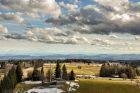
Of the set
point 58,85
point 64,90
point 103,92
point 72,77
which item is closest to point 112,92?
point 103,92

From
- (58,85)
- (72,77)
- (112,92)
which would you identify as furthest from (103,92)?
(72,77)

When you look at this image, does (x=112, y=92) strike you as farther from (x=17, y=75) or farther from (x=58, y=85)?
(x=17, y=75)

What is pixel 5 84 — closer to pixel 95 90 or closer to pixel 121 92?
pixel 95 90

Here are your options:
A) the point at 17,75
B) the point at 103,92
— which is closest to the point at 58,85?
the point at 103,92

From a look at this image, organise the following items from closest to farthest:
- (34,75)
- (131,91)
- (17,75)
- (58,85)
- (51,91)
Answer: (51,91)
(131,91)
(58,85)
(17,75)
(34,75)

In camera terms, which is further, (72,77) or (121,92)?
(72,77)

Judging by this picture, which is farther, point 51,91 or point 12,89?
point 12,89

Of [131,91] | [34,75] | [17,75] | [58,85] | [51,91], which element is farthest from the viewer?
[34,75]

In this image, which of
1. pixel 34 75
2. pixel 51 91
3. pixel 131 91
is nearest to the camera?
pixel 51 91
